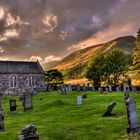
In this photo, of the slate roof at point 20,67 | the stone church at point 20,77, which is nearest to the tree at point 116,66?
the stone church at point 20,77

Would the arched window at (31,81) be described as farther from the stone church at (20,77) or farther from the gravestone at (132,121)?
the gravestone at (132,121)

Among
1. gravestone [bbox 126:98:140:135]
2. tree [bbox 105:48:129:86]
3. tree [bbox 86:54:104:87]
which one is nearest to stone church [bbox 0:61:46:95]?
tree [bbox 86:54:104:87]

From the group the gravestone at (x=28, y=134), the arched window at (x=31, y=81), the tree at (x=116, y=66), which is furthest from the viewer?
the arched window at (x=31, y=81)

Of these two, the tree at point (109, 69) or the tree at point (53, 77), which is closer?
the tree at point (109, 69)

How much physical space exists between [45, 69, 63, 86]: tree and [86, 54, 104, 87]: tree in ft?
48.5

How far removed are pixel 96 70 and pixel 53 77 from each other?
1851cm

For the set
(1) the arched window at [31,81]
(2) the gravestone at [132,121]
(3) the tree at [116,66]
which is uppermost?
(3) the tree at [116,66]

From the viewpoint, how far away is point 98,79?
80000 mm

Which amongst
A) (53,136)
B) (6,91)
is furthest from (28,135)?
(6,91)

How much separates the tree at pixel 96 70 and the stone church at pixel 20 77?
13087mm

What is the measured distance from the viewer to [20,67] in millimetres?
79812

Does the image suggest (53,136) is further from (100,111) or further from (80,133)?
(100,111)

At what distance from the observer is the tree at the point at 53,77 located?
92.9 meters

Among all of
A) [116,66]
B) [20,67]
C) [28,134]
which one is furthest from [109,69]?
[28,134]
